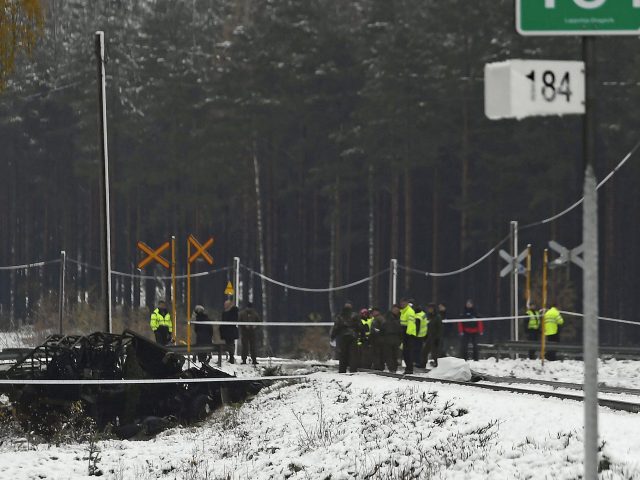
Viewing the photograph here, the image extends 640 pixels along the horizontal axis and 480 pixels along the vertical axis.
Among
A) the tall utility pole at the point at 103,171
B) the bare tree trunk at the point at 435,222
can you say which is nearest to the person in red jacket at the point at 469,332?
the tall utility pole at the point at 103,171

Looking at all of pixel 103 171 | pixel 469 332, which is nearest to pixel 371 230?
pixel 469 332

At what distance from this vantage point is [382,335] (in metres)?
27.2

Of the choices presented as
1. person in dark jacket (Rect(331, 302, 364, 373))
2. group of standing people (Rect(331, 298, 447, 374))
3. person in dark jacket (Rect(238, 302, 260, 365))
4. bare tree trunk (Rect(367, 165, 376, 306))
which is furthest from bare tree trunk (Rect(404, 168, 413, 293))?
person in dark jacket (Rect(331, 302, 364, 373))

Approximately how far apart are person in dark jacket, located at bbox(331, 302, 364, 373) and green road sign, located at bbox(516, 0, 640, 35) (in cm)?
1973

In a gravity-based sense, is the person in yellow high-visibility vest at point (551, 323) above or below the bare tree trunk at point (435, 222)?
below

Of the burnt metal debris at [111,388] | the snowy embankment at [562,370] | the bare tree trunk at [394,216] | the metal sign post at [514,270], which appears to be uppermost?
the bare tree trunk at [394,216]

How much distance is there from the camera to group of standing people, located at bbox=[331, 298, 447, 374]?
2706 centimetres

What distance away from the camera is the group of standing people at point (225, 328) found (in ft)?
101

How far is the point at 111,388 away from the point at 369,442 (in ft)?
23.9

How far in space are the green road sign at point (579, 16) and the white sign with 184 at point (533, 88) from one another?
20cm

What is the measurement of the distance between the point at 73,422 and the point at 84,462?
336 centimetres

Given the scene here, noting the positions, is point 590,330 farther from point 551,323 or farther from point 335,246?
point 335,246

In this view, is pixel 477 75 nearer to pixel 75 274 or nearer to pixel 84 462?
pixel 75 274

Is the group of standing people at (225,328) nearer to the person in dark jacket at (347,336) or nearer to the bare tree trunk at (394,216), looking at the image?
the person in dark jacket at (347,336)
